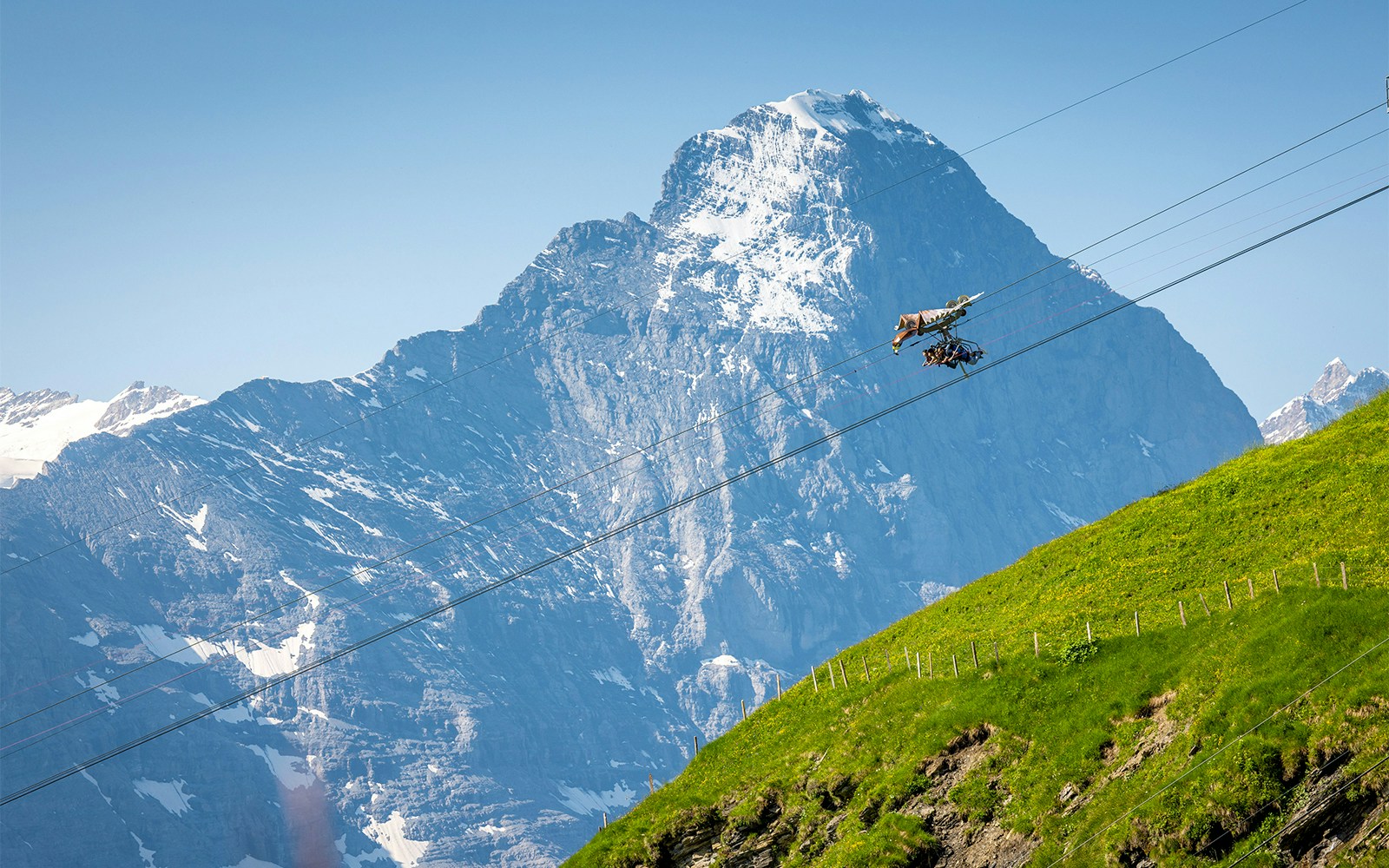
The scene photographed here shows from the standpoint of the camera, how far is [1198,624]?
6091cm

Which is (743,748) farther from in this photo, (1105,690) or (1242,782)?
(1242,782)

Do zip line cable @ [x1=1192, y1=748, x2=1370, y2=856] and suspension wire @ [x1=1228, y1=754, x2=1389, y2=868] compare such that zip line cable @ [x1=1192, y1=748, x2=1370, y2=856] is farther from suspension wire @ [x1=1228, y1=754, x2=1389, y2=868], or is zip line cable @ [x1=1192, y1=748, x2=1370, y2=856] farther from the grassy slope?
suspension wire @ [x1=1228, y1=754, x2=1389, y2=868]

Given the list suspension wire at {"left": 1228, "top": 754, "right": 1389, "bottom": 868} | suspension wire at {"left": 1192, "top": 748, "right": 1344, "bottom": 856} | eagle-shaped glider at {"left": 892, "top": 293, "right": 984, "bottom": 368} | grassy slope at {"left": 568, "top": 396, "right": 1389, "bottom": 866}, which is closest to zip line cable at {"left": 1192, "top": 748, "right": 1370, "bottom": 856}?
suspension wire at {"left": 1192, "top": 748, "right": 1344, "bottom": 856}

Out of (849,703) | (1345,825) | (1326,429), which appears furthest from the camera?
(1326,429)

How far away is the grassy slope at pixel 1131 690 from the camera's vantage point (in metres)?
49.1

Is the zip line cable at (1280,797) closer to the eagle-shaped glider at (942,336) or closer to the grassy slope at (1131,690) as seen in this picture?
the grassy slope at (1131,690)

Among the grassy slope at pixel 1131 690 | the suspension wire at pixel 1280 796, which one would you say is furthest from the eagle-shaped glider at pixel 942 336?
the suspension wire at pixel 1280 796

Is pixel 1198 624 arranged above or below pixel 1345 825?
above

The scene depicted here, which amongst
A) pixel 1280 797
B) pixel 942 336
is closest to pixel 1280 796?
pixel 1280 797

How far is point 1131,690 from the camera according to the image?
58.0 metres

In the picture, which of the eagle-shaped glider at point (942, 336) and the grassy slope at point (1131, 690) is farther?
the eagle-shaped glider at point (942, 336)

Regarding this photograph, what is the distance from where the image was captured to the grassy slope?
161ft

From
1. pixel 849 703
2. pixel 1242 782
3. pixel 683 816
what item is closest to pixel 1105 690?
pixel 1242 782

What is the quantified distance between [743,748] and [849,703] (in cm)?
679
